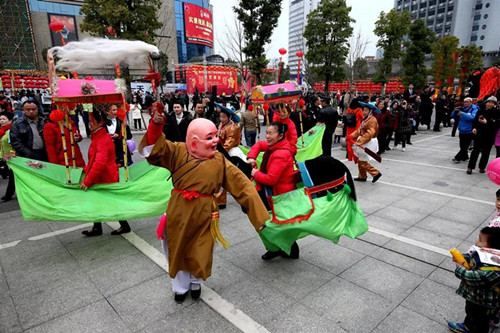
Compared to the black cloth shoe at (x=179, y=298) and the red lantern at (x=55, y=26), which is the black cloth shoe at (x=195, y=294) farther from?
the red lantern at (x=55, y=26)

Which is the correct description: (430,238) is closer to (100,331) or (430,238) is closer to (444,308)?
(444,308)

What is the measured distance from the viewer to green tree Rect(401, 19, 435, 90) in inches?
981

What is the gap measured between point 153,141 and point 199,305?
1.66 metres

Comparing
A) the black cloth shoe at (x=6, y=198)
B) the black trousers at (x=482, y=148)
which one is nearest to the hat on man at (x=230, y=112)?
the black cloth shoe at (x=6, y=198)

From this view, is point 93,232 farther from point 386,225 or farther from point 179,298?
point 386,225

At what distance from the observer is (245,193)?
2820mm

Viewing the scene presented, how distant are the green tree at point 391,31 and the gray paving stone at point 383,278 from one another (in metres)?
24.2

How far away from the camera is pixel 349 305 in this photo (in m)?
2.96

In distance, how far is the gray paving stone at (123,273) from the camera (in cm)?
326

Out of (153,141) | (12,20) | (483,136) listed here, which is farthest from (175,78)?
(153,141)

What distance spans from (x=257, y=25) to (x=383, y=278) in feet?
58.4

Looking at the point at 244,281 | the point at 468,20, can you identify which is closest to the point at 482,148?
the point at 244,281

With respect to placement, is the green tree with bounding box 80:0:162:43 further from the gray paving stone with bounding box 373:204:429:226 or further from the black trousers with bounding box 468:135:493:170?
the black trousers with bounding box 468:135:493:170

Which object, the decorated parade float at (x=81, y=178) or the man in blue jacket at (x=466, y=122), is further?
the man in blue jacket at (x=466, y=122)
